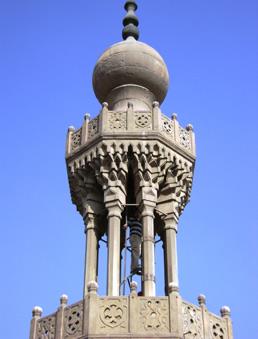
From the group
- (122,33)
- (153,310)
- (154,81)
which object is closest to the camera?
(153,310)

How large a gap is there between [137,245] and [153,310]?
3602 millimetres

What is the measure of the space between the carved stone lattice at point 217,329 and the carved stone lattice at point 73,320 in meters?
2.96

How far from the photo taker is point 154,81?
21.1m

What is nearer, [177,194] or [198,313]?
[198,313]

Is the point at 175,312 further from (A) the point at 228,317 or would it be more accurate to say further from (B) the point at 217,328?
(A) the point at 228,317

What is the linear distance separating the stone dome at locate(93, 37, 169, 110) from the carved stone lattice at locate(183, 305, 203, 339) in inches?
255

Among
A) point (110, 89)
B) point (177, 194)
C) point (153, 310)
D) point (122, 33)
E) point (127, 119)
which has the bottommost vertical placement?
point (153, 310)

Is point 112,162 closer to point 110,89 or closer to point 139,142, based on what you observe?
point 139,142

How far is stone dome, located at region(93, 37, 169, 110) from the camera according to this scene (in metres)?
20.8

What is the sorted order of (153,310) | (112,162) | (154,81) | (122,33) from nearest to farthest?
(153,310) < (112,162) < (154,81) < (122,33)

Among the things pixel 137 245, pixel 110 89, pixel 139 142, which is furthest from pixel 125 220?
pixel 110 89

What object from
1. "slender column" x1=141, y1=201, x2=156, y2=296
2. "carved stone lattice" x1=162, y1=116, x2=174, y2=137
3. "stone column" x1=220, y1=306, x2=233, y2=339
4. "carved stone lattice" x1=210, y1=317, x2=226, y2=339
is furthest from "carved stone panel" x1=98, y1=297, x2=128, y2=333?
"carved stone lattice" x1=162, y1=116, x2=174, y2=137

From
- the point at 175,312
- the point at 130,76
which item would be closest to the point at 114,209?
the point at 175,312

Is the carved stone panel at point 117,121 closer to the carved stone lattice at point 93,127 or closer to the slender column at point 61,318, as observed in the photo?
the carved stone lattice at point 93,127
